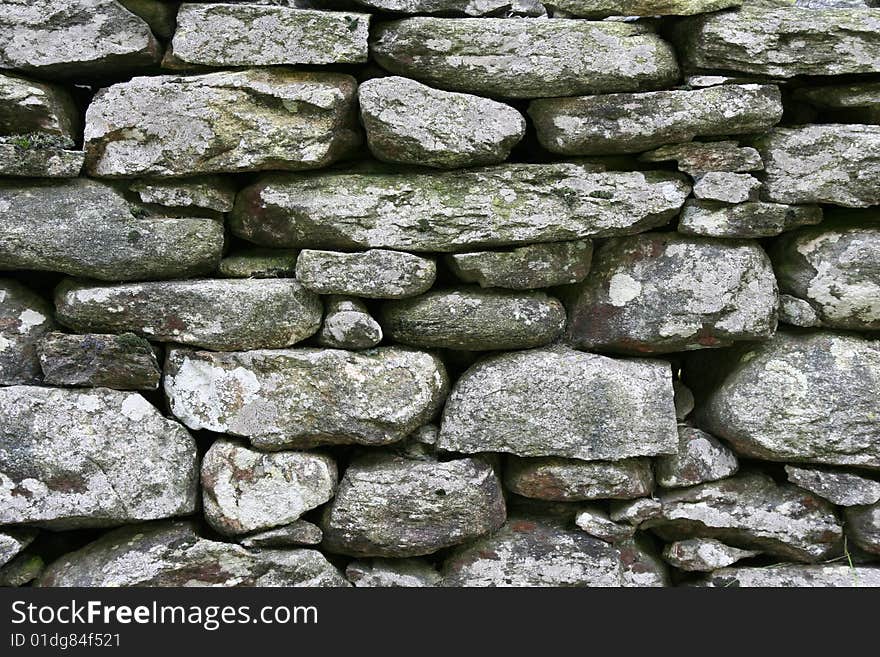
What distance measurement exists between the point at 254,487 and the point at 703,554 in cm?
166

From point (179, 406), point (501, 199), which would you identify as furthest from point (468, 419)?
point (179, 406)

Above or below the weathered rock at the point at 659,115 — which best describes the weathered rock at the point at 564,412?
below

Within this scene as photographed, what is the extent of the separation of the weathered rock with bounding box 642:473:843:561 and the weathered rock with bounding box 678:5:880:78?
4.94 ft

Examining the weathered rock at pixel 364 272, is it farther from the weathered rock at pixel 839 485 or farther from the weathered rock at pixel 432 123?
the weathered rock at pixel 839 485

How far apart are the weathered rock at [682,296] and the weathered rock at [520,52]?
2.03 feet

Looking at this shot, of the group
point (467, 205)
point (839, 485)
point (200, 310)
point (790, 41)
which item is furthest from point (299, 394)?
point (790, 41)

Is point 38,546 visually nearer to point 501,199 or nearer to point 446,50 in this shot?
point 501,199

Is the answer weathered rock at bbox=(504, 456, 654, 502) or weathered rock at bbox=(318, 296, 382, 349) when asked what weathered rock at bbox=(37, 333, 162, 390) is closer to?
weathered rock at bbox=(318, 296, 382, 349)

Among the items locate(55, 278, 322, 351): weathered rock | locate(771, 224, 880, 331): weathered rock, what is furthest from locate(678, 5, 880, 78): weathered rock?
locate(55, 278, 322, 351): weathered rock

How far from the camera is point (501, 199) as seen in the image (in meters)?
2.62

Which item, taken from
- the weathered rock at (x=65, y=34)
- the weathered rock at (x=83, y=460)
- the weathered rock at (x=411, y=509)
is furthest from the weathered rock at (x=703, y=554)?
the weathered rock at (x=65, y=34)

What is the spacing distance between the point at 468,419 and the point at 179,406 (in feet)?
3.43

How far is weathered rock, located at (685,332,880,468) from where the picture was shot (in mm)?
2660

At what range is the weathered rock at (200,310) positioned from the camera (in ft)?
8.54
